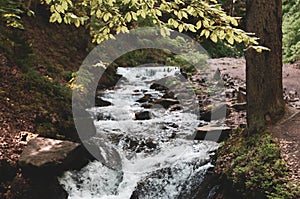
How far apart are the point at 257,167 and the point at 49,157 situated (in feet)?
11.3

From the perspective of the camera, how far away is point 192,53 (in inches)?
705

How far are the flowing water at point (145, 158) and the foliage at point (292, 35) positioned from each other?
19.6 feet

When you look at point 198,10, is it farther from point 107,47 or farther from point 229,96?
point 107,47

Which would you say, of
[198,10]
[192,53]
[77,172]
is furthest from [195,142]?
[192,53]

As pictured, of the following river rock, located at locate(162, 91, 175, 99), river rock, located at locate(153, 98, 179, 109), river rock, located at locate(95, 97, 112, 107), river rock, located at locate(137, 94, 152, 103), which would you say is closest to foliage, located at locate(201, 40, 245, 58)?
river rock, located at locate(162, 91, 175, 99)

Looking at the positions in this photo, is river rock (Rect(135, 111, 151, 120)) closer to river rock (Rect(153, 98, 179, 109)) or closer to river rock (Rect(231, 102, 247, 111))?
river rock (Rect(153, 98, 179, 109))

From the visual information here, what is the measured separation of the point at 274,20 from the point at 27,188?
508 centimetres

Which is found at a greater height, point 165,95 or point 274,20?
point 274,20

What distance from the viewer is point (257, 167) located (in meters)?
5.09

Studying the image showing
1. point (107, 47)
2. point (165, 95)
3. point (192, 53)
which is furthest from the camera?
point (192, 53)

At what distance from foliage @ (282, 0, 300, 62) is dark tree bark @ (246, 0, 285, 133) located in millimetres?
7961

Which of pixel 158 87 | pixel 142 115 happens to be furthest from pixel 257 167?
pixel 158 87

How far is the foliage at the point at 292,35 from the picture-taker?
527 inches

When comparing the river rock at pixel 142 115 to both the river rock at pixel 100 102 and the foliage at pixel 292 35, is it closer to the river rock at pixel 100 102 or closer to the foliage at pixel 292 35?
the river rock at pixel 100 102
